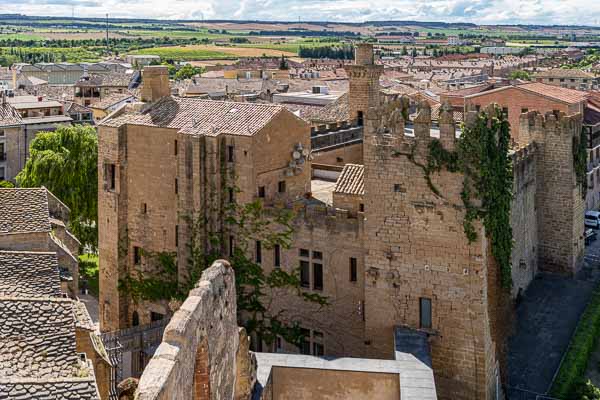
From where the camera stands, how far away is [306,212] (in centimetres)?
3412

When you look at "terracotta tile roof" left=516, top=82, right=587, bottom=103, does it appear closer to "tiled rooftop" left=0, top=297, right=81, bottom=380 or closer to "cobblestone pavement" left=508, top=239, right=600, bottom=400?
"cobblestone pavement" left=508, top=239, right=600, bottom=400

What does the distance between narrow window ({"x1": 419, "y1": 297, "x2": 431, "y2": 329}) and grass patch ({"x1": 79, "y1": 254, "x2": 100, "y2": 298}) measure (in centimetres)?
2330

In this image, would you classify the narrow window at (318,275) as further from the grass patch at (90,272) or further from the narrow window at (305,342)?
the grass patch at (90,272)

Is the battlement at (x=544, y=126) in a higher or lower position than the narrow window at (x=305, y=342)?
higher

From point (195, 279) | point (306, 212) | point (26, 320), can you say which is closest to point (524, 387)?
point (306, 212)

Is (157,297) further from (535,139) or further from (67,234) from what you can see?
(535,139)

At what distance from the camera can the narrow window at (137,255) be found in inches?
1516

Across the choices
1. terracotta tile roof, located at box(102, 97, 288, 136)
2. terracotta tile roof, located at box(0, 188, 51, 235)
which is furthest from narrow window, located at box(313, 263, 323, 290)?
terracotta tile roof, located at box(0, 188, 51, 235)

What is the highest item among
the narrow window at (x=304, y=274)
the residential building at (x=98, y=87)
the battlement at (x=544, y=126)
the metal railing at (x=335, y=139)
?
the residential building at (x=98, y=87)

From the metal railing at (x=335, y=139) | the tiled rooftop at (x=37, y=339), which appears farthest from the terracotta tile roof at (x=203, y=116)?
the tiled rooftop at (x=37, y=339)

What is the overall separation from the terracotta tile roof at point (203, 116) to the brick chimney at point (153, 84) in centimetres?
57

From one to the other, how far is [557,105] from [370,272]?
37.7m

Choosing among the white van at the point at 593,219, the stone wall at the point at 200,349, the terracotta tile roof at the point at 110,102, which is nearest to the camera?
the stone wall at the point at 200,349

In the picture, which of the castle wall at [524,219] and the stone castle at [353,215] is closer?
the stone castle at [353,215]
